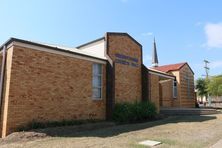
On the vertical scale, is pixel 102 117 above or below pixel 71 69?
below

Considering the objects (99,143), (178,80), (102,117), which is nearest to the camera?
(99,143)

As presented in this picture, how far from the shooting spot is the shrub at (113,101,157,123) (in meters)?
14.3

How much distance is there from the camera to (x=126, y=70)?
17.1 meters

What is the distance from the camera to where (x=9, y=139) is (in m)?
8.68

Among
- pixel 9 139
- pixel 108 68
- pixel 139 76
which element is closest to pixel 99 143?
pixel 9 139

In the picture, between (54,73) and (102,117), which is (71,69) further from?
(102,117)

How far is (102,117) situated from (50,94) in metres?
4.45

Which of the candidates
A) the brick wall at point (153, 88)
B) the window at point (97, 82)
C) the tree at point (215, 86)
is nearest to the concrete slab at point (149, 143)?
the window at point (97, 82)

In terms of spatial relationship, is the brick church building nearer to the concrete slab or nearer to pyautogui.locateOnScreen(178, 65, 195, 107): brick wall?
the concrete slab

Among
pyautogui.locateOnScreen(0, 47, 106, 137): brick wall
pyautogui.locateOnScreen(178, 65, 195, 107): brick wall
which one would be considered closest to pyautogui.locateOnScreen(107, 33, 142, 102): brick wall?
pyautogui.locateOnScreen(0, 47, 106, 137): brick wall

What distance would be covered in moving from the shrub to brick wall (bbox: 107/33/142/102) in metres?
1.12

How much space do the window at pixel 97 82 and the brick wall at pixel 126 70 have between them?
5.00 feet

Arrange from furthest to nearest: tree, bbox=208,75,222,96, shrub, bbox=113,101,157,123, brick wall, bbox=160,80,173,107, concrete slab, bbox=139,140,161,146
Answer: tree, bbox=208,75,222,96 < brick wall, bbox=160,80,173,107 < shrub, bbox=113,101,157,123 < concrete slab, bbox=139,140,161,146

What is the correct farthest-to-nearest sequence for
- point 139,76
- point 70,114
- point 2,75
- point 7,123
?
point 139,76 < point 70,114 < point 2,75 < point 7,123
